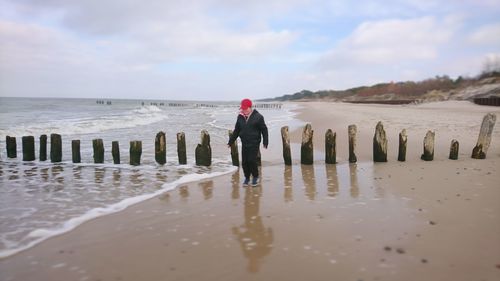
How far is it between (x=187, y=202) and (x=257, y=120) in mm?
2345

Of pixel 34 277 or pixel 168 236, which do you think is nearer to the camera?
pixel 34 277

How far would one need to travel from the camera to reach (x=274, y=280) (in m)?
3.46

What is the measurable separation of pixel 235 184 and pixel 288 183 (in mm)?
1096

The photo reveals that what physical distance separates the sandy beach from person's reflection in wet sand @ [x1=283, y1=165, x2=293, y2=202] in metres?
0.04

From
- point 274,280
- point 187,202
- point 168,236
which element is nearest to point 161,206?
point 187,202

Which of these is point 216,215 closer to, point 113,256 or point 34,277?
point 113,256

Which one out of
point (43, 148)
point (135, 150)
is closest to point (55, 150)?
point (43, 148)

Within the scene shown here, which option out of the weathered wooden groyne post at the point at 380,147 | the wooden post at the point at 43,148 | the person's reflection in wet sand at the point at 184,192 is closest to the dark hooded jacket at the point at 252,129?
the person's reflection in wet sand at the point at 184,192

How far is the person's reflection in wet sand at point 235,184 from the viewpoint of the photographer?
270 inches

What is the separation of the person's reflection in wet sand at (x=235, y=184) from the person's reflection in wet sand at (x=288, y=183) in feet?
2.92

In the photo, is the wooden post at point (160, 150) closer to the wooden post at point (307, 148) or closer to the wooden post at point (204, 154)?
the wooden post at point (204, 154)

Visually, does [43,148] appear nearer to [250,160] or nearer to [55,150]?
[55,150]

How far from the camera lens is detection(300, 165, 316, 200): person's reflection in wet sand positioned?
6.74 m

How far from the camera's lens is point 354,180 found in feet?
25.8
